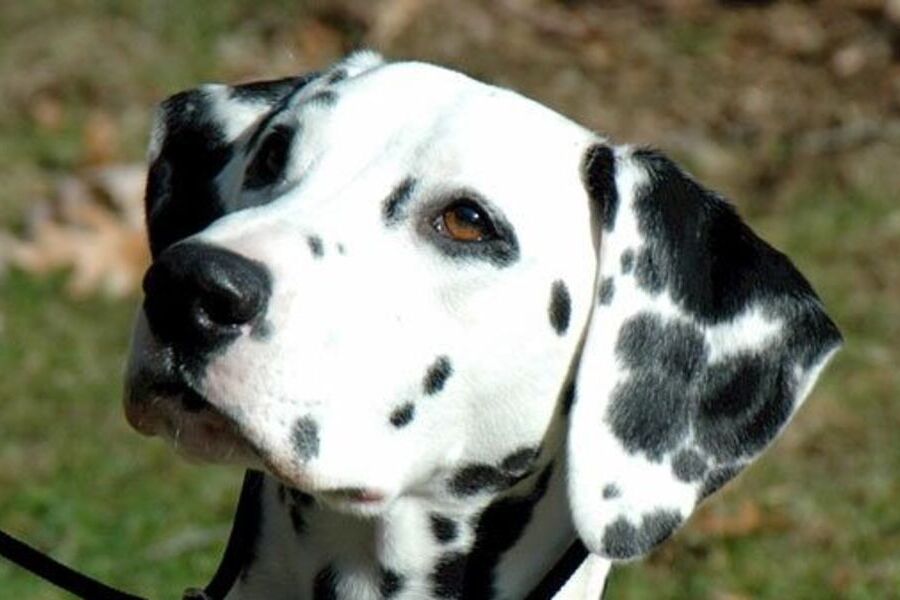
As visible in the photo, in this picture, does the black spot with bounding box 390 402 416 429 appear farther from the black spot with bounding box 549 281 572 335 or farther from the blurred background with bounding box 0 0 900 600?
the blurred background with bounding box 0 0 900 600

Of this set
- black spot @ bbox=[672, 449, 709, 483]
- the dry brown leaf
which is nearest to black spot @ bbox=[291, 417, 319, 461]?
black spot @ bbox=[672, 449, 709, 483]

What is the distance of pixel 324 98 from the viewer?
497 centimetres

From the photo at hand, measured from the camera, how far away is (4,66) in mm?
12289

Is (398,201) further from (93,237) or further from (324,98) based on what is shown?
(93,237)

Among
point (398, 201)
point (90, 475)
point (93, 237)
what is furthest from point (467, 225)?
point (93, 237)

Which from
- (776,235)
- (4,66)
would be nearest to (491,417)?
(776,235)

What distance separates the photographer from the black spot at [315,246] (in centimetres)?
448

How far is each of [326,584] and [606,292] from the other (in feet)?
2.55

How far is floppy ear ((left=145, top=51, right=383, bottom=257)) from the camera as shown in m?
5.14

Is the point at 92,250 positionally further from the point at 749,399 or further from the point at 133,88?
the point at 749,399

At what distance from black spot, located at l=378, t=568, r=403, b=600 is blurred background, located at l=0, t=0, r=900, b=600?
2759mm

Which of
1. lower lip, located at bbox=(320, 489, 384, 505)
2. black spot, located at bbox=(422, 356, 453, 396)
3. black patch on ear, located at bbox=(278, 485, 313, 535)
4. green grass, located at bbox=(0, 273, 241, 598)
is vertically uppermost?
black spot, located at bbox=(422, 356, 453, 396)

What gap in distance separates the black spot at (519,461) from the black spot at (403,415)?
271 mm

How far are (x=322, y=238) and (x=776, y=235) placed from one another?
19.9ft
